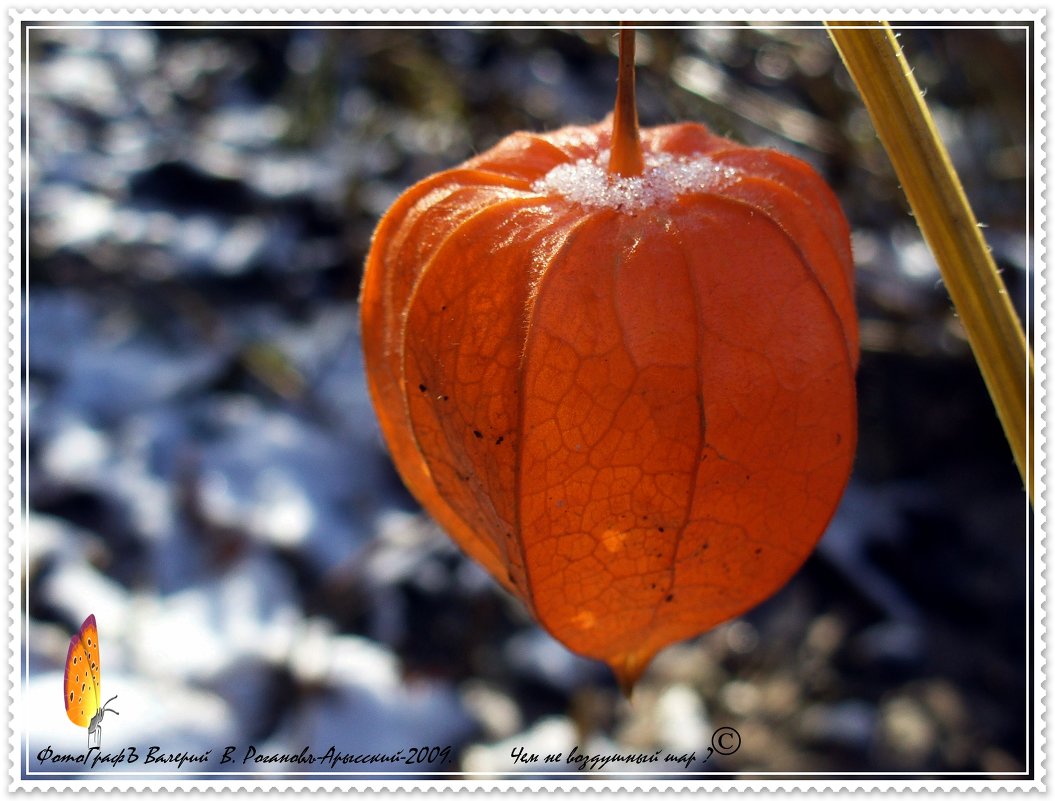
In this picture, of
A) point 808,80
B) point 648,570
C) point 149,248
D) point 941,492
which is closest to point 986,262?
point 648,570

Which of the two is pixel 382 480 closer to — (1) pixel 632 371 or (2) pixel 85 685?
(2) pixel 85 685

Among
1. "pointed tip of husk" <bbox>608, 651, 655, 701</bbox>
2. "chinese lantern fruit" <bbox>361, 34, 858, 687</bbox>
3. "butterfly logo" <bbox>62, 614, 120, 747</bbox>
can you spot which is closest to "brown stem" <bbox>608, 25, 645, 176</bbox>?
"chinese lantern fruit" <bbox>361, 34, 858, 687</bbox>

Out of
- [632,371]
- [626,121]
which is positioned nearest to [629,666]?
[632,371]

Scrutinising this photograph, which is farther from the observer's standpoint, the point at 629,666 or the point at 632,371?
the point at 629,666

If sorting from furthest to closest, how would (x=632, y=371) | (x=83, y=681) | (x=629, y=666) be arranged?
(x=83, y=681) → (x=629, y=666) → (x=632, y=371)

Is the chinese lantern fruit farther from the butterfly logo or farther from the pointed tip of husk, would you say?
the butterfly logo

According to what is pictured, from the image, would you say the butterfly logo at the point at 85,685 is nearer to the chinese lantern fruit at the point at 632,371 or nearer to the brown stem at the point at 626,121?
the chinese lantern fruit at the point at 632,371

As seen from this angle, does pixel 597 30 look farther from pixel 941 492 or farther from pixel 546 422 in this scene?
pixel 546 422
